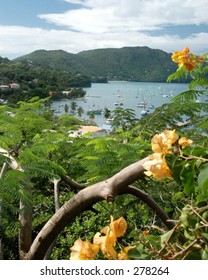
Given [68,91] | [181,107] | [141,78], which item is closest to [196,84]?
[181,107]

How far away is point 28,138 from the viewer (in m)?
4.02

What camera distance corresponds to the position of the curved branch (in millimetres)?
1675

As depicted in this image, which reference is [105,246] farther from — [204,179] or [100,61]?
[100,61]

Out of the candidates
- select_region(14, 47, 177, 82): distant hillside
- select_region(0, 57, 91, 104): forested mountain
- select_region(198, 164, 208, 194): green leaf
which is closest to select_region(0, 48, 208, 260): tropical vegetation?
select_region(198, 164, 208, 194): green leaf

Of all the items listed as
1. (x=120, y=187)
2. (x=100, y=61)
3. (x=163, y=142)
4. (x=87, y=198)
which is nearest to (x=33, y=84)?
(x=87, y=198)

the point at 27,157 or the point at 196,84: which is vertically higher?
the point at 196,84

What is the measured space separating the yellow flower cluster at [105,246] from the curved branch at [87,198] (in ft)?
2.56

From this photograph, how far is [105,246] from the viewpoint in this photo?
2.32 feet

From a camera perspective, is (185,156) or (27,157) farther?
(27,157)

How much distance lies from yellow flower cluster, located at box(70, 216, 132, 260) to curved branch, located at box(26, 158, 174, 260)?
2.56 ft

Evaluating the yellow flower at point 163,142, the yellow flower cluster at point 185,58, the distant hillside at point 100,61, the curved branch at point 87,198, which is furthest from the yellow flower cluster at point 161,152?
the distant hillside at point 100,61

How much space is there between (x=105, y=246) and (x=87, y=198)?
1.14 metres
